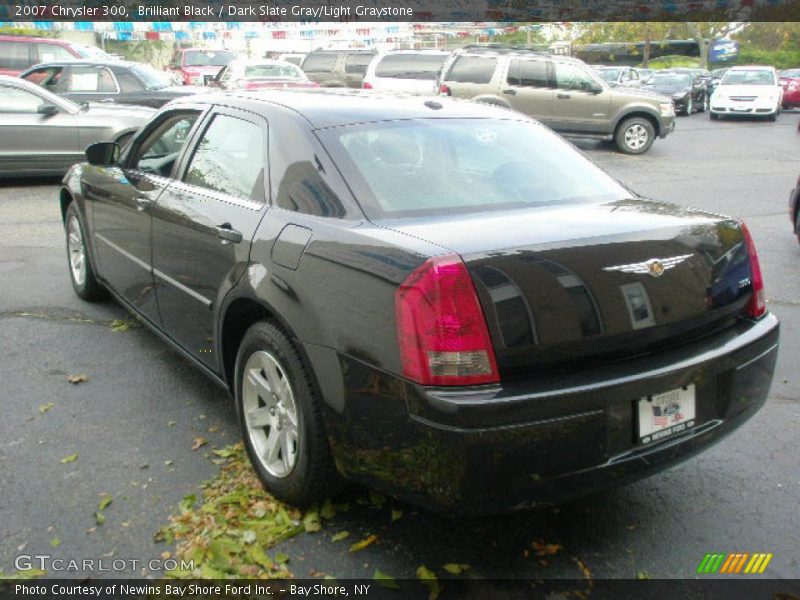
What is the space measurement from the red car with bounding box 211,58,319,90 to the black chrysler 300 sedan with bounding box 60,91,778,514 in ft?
50.3

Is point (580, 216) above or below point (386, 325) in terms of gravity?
above

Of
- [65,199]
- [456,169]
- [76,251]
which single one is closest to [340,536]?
[456,169]

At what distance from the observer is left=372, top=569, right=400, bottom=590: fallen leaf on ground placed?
9.01ft

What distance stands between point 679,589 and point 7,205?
375 inches

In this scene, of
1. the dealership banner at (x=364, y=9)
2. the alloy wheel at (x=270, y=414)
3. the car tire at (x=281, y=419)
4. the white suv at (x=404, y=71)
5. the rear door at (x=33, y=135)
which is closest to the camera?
the car tire at (x=281, y=419)

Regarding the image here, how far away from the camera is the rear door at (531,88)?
53.5 ft

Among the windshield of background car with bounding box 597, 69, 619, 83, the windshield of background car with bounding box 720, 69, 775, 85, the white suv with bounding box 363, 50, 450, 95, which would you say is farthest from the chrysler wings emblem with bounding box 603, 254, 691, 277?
the windshield of background car with bounding box 597, 69, 619, 83

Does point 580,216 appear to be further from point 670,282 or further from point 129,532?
point 129,532

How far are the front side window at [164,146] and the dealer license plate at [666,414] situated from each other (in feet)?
9.08

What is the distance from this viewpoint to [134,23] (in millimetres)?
35688

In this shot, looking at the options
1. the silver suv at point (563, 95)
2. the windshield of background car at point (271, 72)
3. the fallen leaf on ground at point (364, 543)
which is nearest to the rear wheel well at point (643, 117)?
the silver suv at point (563, 95)

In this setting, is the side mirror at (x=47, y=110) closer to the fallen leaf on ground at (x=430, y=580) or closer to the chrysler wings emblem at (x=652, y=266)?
the fallen leaf on ground at (x=430, y=580)

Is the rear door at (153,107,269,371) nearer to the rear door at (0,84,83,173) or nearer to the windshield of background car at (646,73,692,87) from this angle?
the rear door at (0,84,83,173)

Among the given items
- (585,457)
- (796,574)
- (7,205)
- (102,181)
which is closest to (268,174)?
(585,457)
